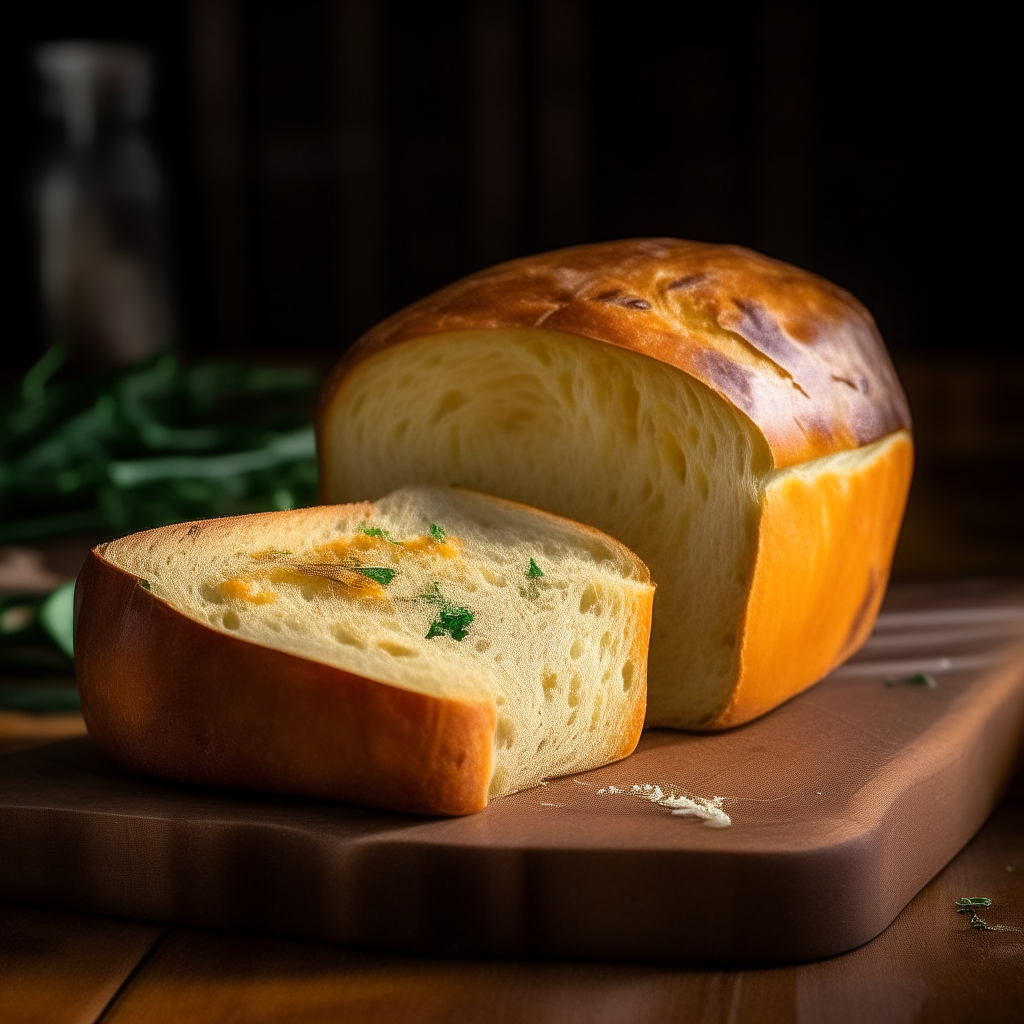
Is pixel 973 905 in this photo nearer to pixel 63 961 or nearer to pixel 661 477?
pixel 661 477

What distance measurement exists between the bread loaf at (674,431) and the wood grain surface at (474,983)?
16.0 inches

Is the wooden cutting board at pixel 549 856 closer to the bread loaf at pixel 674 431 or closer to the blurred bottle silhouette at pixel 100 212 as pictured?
the bread loaf at pixel 674 431

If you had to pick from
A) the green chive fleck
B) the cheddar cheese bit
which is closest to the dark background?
the cheddar cheese bit

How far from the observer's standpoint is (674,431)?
4.93 feet

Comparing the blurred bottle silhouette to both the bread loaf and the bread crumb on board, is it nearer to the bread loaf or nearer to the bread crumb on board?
the bread loaf

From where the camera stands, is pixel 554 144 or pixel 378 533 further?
pixel 554 144

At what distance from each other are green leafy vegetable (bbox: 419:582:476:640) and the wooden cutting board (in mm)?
155

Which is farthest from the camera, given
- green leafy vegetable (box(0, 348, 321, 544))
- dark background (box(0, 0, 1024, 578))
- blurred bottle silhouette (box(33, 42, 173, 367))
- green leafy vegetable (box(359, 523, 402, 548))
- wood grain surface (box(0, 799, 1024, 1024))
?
dark background (box(0, 0, 1024, 578))

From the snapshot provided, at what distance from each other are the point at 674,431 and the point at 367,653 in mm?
A: 449

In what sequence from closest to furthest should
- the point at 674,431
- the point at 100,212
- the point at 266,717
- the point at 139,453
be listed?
1. the point at 266,717
2. the point at 674,431
3. the point at 139,453
4. the point at 100,212

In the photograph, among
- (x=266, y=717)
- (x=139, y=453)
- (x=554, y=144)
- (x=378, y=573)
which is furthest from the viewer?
(x=554, y=144)

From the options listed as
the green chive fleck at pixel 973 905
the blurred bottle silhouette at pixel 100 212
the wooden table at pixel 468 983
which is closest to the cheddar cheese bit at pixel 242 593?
the wooden table at pixel 468 983

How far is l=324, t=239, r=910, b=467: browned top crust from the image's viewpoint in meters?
1.47

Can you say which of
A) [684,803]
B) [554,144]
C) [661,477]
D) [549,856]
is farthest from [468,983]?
[554,144]
